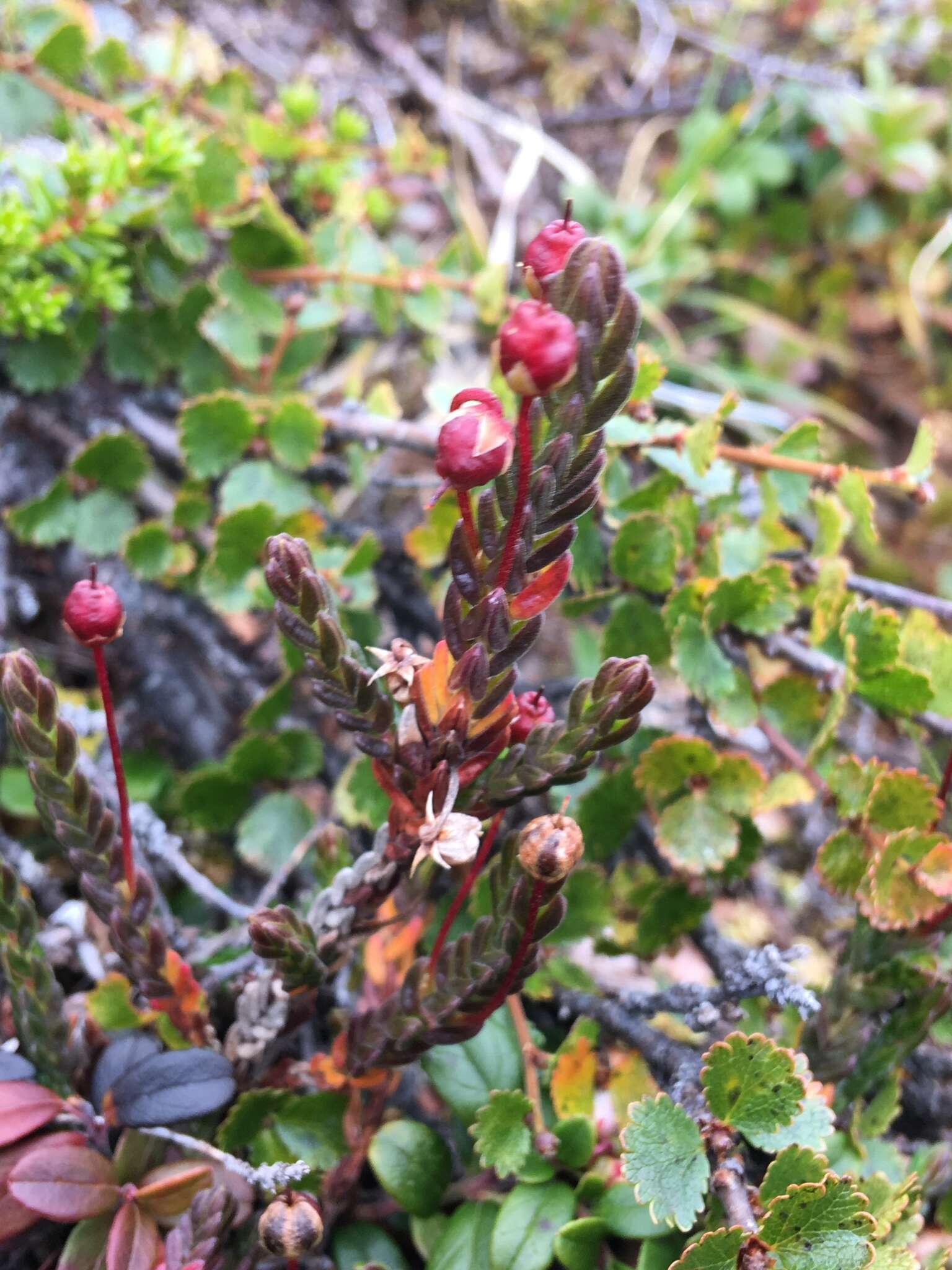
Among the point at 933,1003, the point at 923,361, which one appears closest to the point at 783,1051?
the point at 933,1003

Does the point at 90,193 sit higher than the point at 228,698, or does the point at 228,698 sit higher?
the point at 90,193

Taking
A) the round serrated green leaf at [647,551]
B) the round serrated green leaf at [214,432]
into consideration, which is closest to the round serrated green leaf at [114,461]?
the round serrated green leaf at [214,432]

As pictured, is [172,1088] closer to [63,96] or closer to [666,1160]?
[666,1160]

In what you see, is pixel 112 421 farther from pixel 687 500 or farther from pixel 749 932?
pixel 749 932

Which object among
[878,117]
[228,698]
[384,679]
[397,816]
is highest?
[878,117]

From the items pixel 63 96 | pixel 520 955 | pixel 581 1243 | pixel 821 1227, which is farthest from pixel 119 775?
pixel 63 96

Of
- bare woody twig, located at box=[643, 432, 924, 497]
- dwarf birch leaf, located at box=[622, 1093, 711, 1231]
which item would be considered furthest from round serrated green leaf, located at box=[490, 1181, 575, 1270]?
bare woody twig, located at box=[643, 432, 924, 497]
